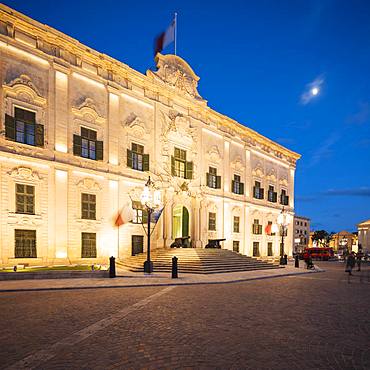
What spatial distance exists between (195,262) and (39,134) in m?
12.3

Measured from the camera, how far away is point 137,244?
21.6 metres

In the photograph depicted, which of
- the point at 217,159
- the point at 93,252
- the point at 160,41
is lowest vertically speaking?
the point at 93,252

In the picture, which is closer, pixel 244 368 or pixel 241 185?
pixel 244 368

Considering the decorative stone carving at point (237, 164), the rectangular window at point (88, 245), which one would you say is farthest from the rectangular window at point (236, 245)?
the rectangular window at point (88, 245)

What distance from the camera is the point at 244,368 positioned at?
4.47 meters

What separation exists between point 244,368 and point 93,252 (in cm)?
1619

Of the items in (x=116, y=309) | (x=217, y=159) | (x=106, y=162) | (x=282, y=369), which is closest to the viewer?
(x=282, y=369)

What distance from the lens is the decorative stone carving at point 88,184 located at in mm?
18783

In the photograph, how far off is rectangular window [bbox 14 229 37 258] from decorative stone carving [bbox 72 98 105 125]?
7867 mm

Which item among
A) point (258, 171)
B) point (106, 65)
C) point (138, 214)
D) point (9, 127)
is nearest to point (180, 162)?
point (138, 214)

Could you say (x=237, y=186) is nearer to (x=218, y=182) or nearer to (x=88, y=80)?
(x=218, y=182)

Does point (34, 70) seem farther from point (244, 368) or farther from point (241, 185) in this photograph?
point (241, 185)

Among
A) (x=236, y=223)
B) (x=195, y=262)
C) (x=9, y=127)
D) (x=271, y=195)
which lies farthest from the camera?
(x=271, y=195)

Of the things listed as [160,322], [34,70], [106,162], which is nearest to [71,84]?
[34,70]
